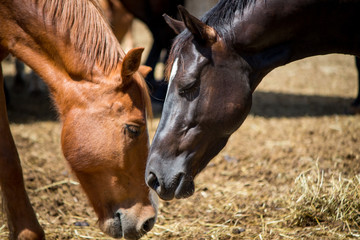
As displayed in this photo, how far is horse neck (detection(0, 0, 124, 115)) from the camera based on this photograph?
2518mm

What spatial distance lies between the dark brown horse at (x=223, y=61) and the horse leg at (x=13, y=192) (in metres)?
1.04

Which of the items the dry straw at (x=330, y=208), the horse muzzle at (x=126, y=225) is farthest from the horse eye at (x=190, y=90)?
the dry straw at (x=330, y=208)

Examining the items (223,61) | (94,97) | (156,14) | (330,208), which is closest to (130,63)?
(94,97)

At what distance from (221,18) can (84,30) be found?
34.9 inches

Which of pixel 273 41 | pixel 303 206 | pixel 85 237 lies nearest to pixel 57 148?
pixel 85 237

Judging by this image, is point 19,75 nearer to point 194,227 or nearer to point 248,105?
point 194,227

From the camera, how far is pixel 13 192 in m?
2.81

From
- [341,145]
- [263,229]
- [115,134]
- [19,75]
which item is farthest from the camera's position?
[19,75]

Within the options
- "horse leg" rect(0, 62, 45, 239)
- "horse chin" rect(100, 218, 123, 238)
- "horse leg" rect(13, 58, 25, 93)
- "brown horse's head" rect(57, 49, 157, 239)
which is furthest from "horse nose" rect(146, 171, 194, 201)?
"horse leg" rect(13, 58, 25, 93)

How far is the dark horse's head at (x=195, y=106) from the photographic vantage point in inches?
84.2

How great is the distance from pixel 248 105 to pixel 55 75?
3.95 feet

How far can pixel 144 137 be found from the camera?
2.56m

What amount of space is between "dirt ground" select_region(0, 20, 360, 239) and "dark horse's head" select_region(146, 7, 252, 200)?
0.79m

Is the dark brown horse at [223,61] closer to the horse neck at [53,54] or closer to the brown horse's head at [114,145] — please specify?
the brown horse's head at [114,145]
